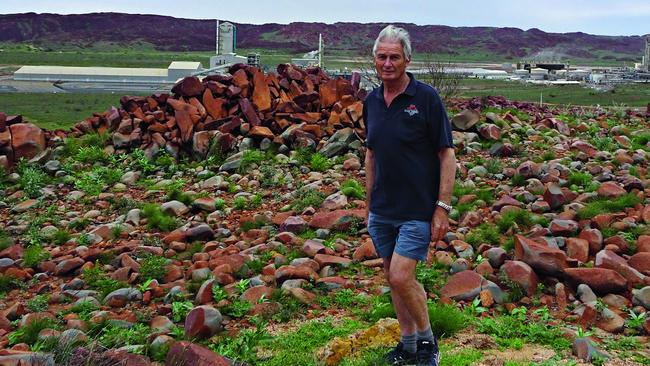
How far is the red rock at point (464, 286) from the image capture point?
5.20 m

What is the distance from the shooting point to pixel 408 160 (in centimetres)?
353

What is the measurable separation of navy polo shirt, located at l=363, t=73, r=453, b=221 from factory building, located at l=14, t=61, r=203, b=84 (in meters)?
45.1

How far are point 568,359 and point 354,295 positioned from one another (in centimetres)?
184

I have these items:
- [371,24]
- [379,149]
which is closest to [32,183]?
[379,149]

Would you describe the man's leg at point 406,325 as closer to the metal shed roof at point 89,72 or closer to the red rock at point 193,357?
the red rock at point 193,357

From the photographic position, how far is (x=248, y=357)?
4168 mm

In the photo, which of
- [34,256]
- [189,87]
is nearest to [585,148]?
[189,87]

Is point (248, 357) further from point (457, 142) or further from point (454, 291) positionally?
point (457, 142)

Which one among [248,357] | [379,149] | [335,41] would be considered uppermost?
[335,41]

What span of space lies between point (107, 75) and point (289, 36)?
108872 millimetres

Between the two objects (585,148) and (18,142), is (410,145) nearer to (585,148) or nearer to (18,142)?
(585,148)

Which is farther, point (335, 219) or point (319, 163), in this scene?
point (319, 163)

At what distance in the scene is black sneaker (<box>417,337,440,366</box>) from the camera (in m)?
3.70

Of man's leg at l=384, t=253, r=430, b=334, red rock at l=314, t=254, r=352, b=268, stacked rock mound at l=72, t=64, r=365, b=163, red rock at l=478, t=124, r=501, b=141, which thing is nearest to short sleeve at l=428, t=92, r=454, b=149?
man's leg at l=384, t=253, r=430, b=334
